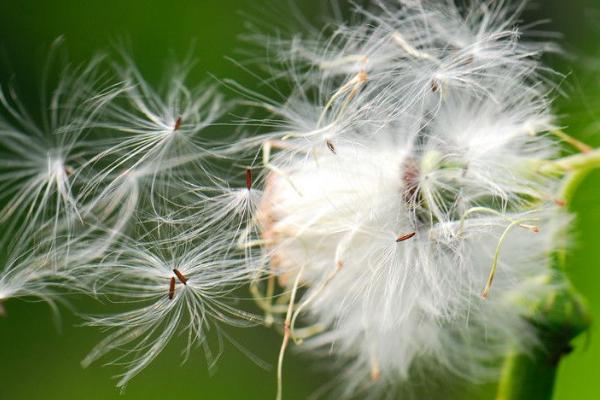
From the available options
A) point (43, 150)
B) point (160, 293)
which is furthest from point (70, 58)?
point (160, 293)

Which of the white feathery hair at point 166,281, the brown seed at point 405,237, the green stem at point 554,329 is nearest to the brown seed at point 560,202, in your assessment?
the green stem at point 554,329

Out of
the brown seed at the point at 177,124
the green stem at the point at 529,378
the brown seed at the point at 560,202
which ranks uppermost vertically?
the brown seed at the point at 177,124

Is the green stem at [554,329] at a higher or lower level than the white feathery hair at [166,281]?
lower

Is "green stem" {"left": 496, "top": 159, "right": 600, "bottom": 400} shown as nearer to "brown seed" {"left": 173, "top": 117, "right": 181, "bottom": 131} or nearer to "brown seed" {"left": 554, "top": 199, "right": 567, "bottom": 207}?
"brown seed" {"left": 554, "top": 199, "right": 567, "bottom": 207}

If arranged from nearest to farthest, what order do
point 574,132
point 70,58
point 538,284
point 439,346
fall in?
point 538,284
point 439,346
point 574,132
point 70,58

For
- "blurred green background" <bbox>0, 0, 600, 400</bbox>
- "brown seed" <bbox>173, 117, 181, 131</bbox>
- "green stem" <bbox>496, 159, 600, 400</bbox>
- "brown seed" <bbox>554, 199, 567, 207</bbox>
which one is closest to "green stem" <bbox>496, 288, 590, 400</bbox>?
"green stem" <bbox>496, 159, 600, 400</bbox>

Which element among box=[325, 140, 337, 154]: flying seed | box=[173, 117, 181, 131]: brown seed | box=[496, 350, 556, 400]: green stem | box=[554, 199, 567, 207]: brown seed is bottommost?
box=[496, 350, 556, 400]: green stem

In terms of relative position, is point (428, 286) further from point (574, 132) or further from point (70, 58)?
point (70, 58)

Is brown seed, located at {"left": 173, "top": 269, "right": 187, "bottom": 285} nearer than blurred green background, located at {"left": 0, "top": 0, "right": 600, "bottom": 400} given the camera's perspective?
Yes

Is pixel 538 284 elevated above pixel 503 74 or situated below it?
below

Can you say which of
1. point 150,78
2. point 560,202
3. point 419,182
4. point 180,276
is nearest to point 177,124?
point 180,276

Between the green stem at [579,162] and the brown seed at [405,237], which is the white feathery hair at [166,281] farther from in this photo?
the green stem at [579,162]
